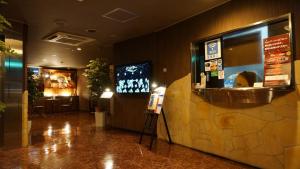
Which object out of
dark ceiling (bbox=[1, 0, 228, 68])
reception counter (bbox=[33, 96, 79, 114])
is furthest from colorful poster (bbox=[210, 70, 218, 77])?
reception counter (bbox=[33, 96, 79, 114])

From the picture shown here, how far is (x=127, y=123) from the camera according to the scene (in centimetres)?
616

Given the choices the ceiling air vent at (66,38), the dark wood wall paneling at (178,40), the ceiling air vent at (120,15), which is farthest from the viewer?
the ceiling air vent at (66,38)

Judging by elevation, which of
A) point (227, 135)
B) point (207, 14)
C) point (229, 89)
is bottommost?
point (227, 135)

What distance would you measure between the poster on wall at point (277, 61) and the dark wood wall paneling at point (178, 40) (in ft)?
0.45

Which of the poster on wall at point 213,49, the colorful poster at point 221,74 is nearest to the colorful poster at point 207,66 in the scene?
the poster on wall at point 213,49

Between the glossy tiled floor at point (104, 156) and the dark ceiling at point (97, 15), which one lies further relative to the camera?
the dark ceiling at point (97, 15)

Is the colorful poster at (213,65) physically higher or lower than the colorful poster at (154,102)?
higher

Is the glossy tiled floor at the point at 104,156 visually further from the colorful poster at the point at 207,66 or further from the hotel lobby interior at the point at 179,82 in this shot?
the colorful poster at the point at 207,66

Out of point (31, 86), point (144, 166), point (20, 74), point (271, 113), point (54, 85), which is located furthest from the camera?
point (54, 85)

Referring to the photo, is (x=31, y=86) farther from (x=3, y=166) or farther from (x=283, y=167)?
(x=283, y=167)

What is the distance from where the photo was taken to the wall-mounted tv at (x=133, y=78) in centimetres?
544

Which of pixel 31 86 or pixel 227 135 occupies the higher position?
pixel 31 86

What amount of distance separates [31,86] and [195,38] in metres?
4.46

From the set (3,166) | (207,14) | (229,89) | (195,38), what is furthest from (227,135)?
(3,166)
